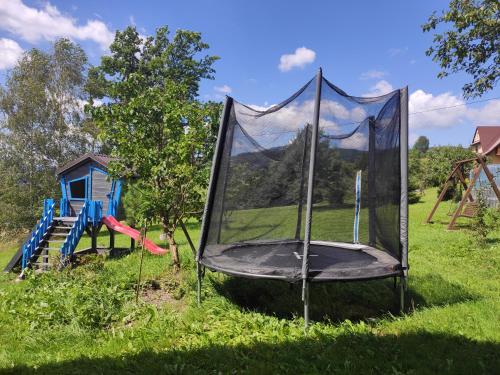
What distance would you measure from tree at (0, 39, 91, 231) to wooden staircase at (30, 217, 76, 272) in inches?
373

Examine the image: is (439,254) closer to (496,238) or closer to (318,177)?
(496,238)

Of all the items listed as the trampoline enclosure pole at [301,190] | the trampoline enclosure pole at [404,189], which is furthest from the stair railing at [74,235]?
the trampoline enclosure pole at [404,189]

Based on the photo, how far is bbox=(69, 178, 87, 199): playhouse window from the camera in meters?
14.7

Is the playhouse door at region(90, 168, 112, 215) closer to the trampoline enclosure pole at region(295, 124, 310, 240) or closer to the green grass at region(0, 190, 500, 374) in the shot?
the green grass at region(0, 190, 500, 374)

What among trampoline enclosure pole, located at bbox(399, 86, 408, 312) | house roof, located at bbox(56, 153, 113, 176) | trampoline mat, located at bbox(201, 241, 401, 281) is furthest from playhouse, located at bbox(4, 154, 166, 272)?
trampoline enclosure pole, located at bbox(399, 86, 408, 312)

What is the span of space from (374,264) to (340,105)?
6.26 feet

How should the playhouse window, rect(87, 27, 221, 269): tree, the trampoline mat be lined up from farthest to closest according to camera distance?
the playhouse window
rect(87, 27, 221, 269): tree
the trampoline mat

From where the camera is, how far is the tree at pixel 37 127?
19266 millimetres

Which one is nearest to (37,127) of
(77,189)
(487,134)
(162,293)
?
(77,189)

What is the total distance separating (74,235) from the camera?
A: 939 cm

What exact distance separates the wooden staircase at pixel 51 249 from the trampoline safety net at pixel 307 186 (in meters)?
4.61

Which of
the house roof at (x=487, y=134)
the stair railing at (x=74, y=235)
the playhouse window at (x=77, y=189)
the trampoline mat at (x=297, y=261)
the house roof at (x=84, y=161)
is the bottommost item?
the stair railing at (x=74, y=235)

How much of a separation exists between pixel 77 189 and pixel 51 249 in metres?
6.26

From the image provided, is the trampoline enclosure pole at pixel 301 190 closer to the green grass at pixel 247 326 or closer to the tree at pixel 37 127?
the green grass at pixel 247 326
